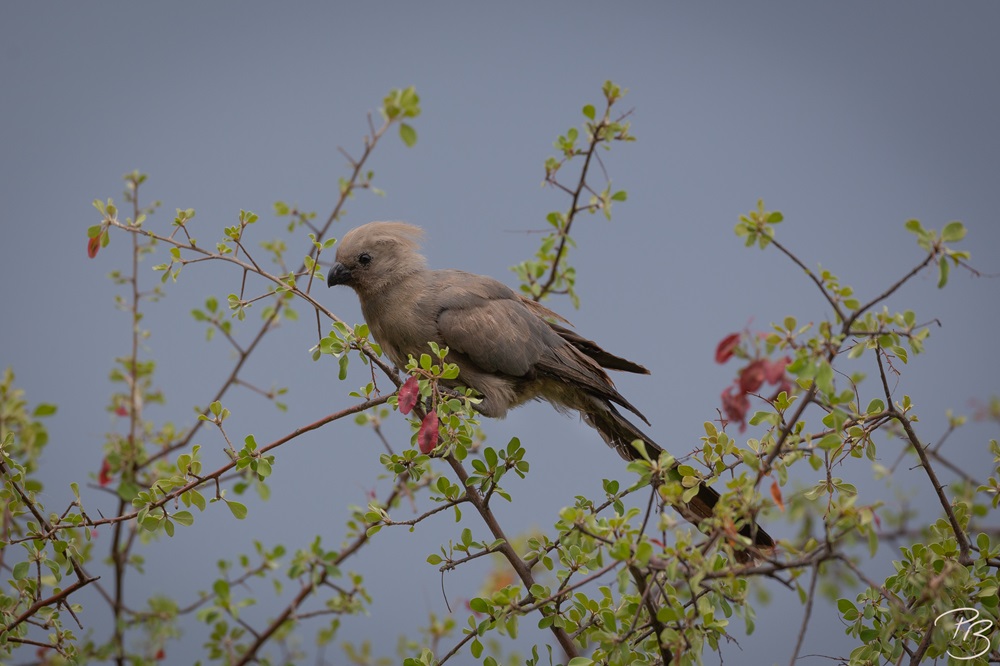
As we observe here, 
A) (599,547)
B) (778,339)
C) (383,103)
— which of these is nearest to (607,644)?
(599,547)

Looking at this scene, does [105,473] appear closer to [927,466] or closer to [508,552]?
[508,552]

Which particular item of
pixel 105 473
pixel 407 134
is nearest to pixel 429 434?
pixel 407 134

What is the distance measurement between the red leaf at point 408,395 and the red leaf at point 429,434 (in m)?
0.07

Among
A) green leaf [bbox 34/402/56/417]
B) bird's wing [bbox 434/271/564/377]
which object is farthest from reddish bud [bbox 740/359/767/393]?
green leaf [bbox 34/402/56/417]

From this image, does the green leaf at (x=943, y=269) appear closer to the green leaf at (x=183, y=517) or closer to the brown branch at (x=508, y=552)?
the brown branch at (x=508, y=552)

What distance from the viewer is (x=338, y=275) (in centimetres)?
398

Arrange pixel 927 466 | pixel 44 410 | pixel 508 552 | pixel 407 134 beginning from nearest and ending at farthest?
pixel 927 466 < pixel 508 552 < pixel 407 134 < pixel 44 410

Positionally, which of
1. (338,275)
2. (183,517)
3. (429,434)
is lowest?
(183,517)

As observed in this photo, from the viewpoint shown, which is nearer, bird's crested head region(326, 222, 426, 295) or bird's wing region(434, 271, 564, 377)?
bird's wing region(434, 271, 564, 377)

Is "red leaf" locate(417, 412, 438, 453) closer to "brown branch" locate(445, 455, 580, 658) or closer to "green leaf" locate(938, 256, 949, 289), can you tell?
"brown branch" locate(445, 455, 580, 658)

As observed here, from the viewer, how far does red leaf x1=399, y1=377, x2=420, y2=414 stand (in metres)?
2.56

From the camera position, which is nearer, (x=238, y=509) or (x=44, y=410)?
(x=238, y=509)

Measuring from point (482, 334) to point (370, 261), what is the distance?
644mm

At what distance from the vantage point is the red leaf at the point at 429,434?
2518 millimetres
